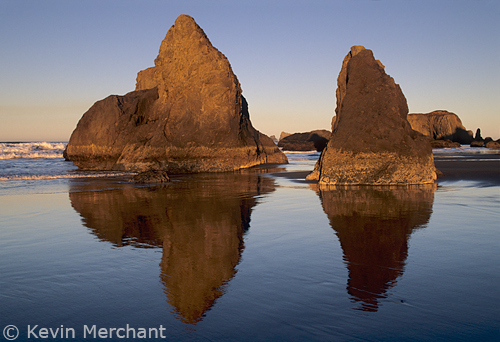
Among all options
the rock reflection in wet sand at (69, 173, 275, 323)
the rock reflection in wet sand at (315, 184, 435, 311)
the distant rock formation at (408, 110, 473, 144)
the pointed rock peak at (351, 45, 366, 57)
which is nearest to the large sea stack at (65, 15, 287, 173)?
the pointed rock peak at (351, 45, 366, 57)

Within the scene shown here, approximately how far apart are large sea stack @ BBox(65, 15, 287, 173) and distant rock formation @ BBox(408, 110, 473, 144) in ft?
275

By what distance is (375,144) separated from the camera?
13.0 metres

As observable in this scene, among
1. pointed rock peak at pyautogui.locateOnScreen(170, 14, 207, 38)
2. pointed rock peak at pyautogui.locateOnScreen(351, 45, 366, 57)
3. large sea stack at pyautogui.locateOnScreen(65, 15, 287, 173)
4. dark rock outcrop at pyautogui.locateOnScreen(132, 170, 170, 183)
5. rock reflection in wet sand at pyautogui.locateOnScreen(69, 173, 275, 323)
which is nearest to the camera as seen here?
rock reflection in wet sand at pyautogui.locateOnScreen(69, 173, 275, 323)

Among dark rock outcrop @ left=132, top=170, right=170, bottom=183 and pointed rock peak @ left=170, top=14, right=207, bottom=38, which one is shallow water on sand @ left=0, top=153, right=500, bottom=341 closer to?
dark rock outcrop @ left=132, top=170, right=170, bottom=183

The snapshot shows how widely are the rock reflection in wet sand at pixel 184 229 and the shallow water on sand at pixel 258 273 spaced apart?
0.03 meters

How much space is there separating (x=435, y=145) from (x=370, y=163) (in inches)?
2472


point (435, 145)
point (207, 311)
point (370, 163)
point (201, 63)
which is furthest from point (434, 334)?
point (435, 145)

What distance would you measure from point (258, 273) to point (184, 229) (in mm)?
2602

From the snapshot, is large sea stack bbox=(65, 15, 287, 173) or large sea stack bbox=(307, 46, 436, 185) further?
large sea stack bbox=(65, 15, 287, 173)

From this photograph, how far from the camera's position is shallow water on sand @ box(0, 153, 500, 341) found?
120 inches

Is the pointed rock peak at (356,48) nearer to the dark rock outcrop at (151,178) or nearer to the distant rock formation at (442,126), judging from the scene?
the dark rock outcrop at (151,178)

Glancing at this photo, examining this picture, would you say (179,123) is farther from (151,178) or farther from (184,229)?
(184,229)

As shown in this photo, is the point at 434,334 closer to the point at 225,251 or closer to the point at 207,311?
the point at 207,311

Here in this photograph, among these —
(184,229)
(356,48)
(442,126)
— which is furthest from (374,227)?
(442,126)
